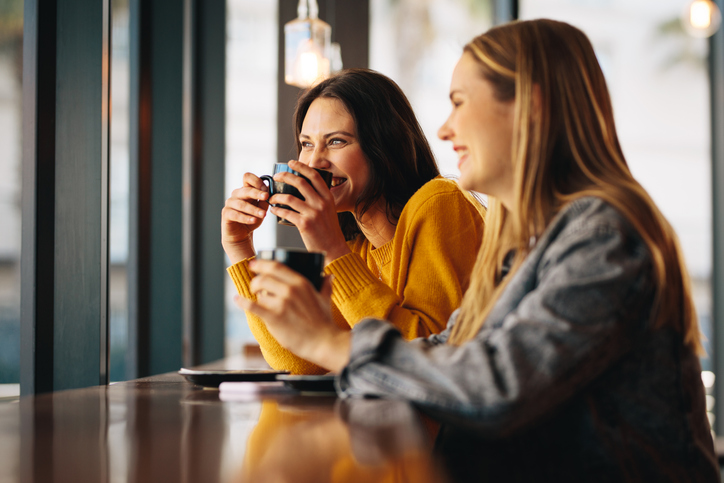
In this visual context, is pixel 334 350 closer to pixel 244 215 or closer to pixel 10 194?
pixel 244 215

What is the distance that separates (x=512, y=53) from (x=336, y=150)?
0.74m

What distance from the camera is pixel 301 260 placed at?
0.92 m

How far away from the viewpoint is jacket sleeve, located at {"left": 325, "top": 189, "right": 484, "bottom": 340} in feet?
4.16

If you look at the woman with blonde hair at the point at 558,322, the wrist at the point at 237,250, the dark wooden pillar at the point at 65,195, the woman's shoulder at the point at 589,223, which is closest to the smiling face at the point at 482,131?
the woman with blonde hair at the point at 558,322

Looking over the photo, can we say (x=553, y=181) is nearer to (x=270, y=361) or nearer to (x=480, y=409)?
(x=480, y=409)

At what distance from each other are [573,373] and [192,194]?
255 centimetres

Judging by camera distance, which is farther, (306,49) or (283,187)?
(306,49)

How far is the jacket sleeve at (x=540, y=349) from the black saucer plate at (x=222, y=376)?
1.13 ft

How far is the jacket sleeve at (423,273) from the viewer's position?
1269 millimetres

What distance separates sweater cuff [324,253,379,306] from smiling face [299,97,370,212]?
0.36 meters

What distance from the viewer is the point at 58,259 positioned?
149 cm

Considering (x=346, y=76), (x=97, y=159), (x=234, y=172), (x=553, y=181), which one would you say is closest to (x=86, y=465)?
(x=553, y=181)

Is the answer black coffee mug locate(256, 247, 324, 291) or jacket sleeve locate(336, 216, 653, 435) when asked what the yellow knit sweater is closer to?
black coffee mug locate(256, 247, 324, 291)

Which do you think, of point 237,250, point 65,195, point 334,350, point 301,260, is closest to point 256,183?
point 237,250
